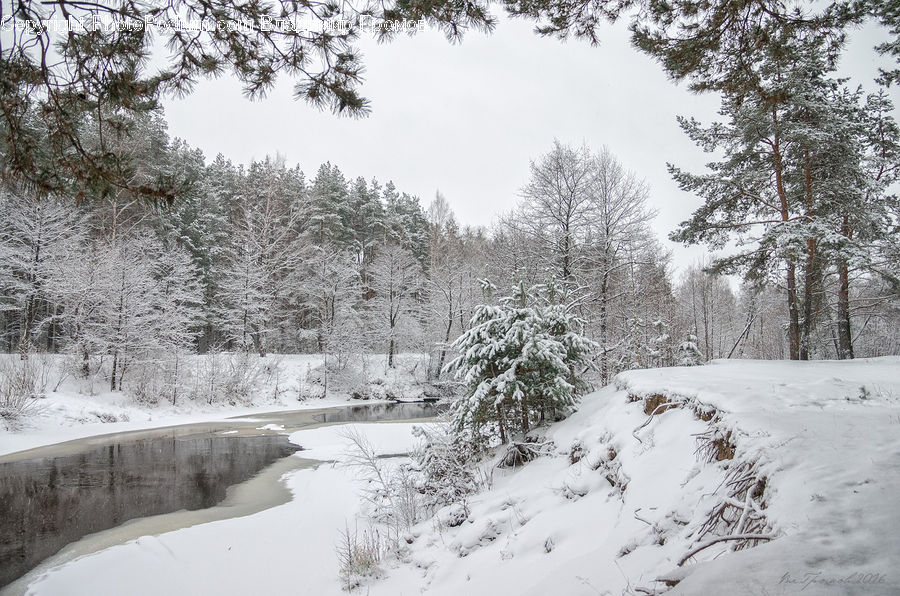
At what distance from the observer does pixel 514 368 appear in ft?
25.2

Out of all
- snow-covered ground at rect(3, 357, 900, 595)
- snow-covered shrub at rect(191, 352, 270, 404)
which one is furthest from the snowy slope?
snow-covered shrub at rect(191, 352, 270, 404)

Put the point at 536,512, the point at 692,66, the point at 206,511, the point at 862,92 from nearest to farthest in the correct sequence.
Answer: the point at 692,66, the point at 536,512, the point at 206,511, the point at 862,92

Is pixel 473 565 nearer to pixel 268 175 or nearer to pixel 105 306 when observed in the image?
pixel 105 306

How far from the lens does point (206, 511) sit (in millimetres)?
7957

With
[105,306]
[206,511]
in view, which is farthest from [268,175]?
[206,511]

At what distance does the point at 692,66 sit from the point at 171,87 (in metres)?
4.82

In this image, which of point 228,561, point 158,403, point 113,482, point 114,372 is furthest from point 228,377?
point 228,561

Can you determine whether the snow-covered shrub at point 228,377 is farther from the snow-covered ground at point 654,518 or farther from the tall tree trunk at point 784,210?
the tall tree trunk at point 784,210

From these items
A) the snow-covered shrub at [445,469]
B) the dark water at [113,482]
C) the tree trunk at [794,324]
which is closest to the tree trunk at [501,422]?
the snow-covered shrub at [445,469]

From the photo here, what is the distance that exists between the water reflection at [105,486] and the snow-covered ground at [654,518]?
1486 mm

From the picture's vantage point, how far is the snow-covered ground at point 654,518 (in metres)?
2.13

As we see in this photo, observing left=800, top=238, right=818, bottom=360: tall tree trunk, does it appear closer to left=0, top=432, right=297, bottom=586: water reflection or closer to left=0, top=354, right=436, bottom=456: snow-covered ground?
left=0, top=432, right=297, bottom=586: water reflection

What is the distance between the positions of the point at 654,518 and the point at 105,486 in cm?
1068

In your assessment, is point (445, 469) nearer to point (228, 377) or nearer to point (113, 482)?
point (113, 482)
